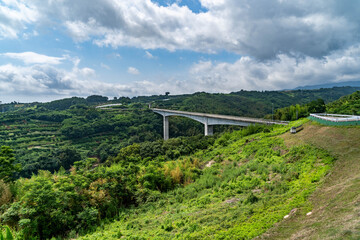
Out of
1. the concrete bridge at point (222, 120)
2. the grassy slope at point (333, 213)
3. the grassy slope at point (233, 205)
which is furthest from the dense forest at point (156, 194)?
the concrete bridge at point (222, 120)

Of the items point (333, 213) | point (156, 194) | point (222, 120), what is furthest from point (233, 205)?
point (222, 120)

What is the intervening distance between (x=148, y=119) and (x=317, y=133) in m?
81.6

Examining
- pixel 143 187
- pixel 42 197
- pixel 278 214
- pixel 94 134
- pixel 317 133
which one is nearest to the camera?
pixel 278 214

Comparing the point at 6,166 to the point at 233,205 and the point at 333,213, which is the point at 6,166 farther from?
the point at 333,213

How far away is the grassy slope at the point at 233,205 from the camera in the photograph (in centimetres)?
828

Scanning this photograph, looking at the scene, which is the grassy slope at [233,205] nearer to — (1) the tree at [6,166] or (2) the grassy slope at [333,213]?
(2) the grassy slope at [333,213]

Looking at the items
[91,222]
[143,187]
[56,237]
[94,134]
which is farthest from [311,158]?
[94,134]

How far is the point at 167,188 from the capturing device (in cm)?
1819

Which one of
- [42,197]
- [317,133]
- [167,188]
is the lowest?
[167,188]

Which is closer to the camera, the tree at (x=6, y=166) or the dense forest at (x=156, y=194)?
the dense forest at (x=156, y=194)

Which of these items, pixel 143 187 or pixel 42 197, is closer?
pixel 42 197

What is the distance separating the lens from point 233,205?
428 inches

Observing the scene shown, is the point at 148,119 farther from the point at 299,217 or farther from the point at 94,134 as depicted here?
the point at 299,217

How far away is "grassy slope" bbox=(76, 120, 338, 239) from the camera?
8.28 metres
